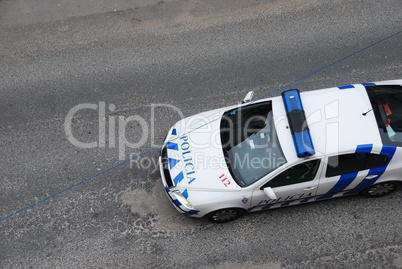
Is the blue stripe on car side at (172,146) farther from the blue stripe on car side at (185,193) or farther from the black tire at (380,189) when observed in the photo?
the black tire at (380,189)

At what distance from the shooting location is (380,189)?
24.2ft

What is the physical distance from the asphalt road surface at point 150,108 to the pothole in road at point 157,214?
0.02 m

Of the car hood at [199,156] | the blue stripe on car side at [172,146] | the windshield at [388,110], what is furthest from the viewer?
the blue stripe on car side at [172,146]

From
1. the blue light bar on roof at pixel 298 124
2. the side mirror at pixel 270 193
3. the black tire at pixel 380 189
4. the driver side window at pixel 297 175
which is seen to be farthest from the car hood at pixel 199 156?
the black tire at pixel 380 189

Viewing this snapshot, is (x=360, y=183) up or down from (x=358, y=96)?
down

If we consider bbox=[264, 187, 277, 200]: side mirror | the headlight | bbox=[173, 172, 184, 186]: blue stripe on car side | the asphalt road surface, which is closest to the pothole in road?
the asphalt road surface

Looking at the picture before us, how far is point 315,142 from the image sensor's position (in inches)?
265

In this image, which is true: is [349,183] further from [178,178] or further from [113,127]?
[113,127]

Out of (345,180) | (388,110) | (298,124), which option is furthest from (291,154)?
(388,110)

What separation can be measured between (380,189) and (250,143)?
7.06ft

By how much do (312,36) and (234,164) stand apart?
3.91 meters

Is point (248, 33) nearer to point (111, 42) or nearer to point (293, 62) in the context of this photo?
point (293, 62)

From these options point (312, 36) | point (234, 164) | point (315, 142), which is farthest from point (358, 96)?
point (312, 36)

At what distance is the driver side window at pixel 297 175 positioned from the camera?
264 inches
